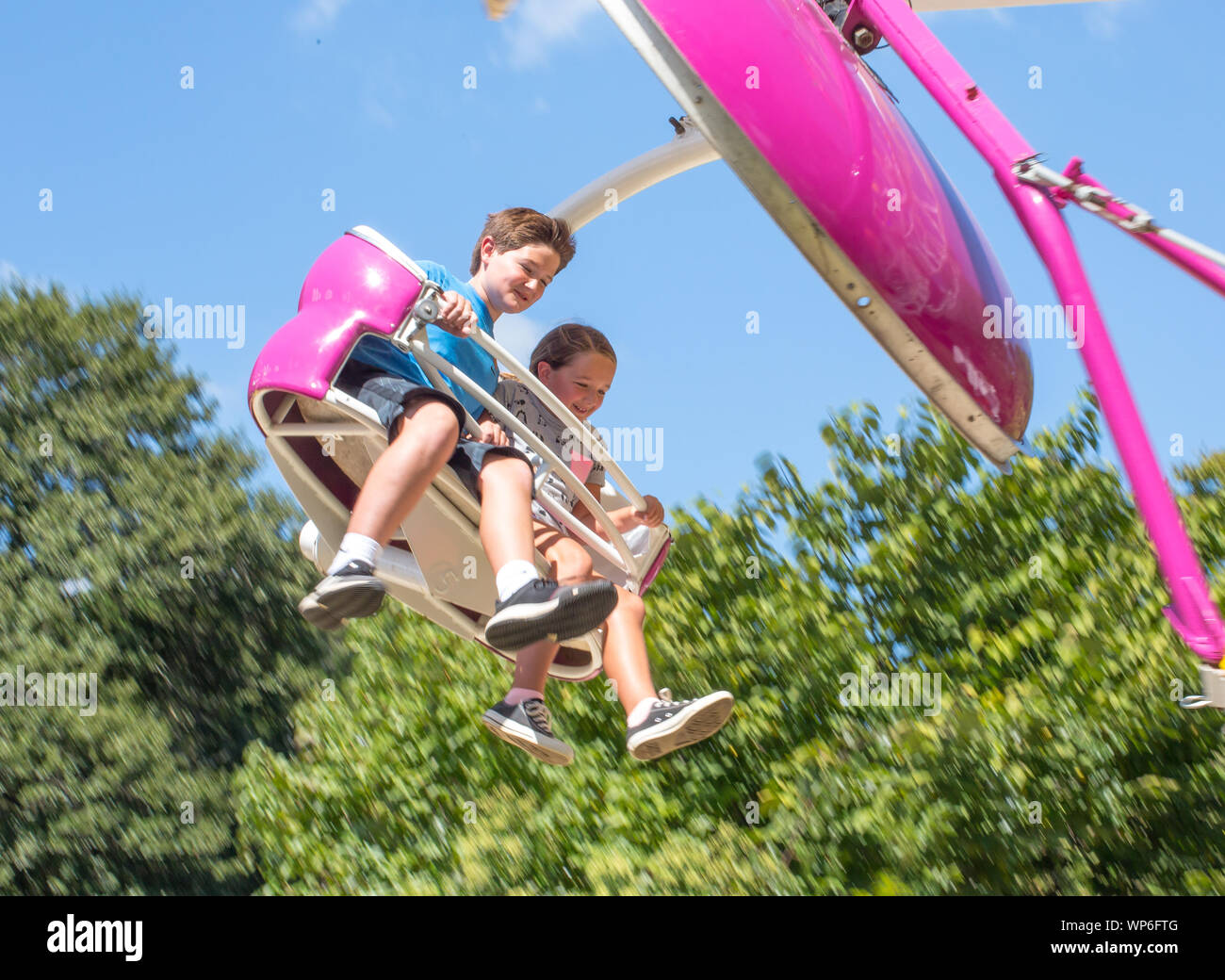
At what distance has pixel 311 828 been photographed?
10.3m

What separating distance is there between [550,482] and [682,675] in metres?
4.73

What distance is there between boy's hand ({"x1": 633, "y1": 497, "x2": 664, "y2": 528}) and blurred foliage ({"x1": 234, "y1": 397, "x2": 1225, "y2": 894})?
10.7 feet

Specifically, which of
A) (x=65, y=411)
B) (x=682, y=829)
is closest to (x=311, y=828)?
(x=682, y=829)

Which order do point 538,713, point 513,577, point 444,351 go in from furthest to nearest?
1. point 538,713
2. point 444,351
3. point 513,577

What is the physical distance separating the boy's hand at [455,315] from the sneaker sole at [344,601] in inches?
22.9

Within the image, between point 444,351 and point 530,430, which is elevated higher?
point 444,351

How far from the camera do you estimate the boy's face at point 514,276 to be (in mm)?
3367

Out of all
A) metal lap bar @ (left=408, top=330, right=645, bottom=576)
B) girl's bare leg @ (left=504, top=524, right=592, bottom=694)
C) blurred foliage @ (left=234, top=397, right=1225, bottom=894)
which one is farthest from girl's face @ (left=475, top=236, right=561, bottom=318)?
blurred foliage @ (left=234, top=397, right=1225, bottom=894)

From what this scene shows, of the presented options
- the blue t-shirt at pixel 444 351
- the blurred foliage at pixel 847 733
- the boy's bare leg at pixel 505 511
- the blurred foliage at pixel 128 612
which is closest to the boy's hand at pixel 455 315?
the blue t-shirt at pixel 444 351

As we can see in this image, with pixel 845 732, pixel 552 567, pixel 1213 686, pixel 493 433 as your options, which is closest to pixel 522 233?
pixel 493 433

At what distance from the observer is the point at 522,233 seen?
3.42 meters

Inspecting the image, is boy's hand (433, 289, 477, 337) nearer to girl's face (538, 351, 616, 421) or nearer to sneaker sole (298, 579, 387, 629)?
sneaker sole (298, 579, 387, 629)

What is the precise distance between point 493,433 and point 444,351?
10.9 inches

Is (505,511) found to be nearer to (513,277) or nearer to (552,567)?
(552,567)
